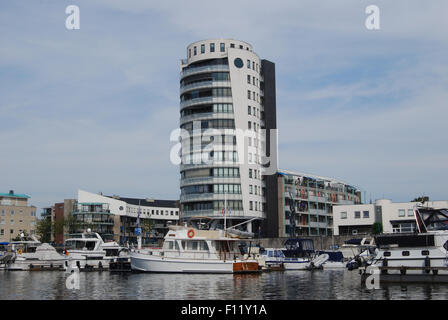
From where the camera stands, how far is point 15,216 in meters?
166

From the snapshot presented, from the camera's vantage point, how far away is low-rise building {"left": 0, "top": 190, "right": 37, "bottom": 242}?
163375 mm

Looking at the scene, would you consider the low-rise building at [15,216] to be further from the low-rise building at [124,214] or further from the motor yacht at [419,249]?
the motor yacht at [419,249]

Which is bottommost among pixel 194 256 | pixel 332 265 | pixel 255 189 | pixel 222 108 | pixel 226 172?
pixel 332 265

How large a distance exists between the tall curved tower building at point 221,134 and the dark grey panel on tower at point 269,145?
2706 mm

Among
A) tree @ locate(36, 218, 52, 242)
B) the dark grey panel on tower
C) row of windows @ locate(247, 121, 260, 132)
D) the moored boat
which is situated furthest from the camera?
tree @ locate(36, 218, 52, 242)

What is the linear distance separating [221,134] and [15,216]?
83468mm

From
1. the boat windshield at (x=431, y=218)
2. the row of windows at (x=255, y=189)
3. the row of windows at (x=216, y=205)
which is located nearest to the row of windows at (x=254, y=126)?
the row of windows at (x=255, y=189)

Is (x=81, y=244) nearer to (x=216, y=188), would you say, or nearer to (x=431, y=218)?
(x=216, y=188)

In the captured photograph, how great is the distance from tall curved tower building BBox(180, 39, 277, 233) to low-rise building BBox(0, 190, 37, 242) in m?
68.4

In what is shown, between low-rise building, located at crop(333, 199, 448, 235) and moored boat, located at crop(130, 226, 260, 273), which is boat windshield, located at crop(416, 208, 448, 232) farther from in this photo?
low-rise building, located at crop(333, 199, 448, 235)

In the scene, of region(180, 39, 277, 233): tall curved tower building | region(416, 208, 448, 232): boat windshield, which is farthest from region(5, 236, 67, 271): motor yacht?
region(416, 208, 448, 232): boat windshield

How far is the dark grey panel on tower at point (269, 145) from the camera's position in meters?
127

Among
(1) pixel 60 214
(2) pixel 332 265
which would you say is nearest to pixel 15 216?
(1) pixel 60 214
